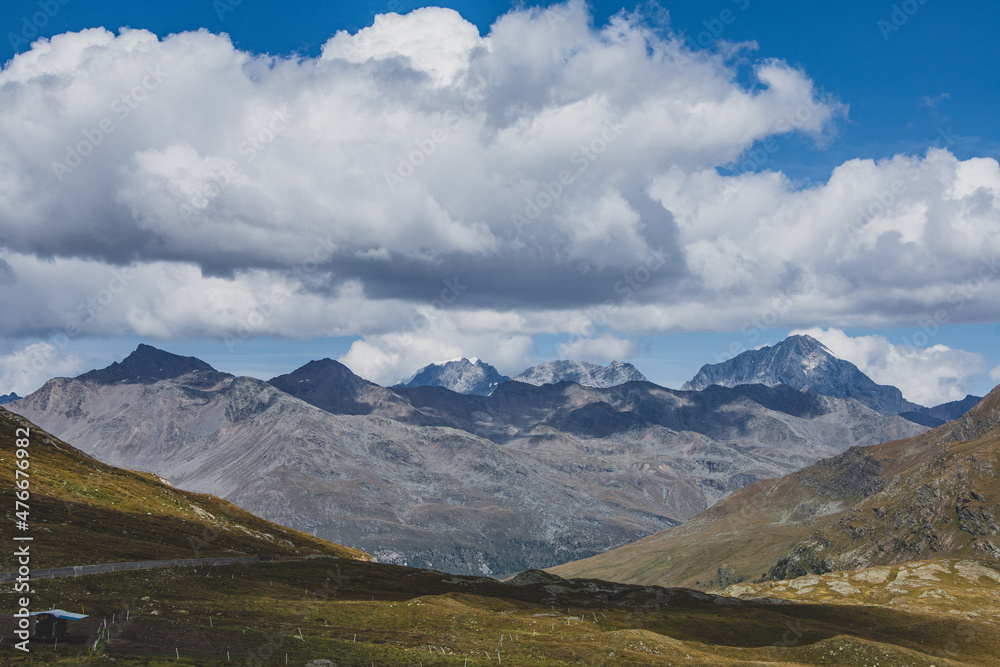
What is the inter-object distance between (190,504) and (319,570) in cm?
6871

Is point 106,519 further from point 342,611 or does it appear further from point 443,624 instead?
point 443,624

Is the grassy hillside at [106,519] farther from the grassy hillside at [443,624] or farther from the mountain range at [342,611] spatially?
the grassy hillside at [443,624]

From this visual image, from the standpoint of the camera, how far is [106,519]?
5344 inches

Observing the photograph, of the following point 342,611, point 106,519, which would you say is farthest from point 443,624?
point 106,519

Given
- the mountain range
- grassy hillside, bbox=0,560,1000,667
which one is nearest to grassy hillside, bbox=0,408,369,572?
the mountain range

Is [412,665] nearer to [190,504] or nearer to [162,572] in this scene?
[162,572]

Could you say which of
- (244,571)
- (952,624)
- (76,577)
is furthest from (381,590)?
(952,624)

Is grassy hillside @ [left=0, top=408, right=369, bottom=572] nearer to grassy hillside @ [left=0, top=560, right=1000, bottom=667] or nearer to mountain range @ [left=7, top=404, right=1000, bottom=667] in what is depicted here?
mountain range @ [left=7, top=404, right=1000, bottom=667]

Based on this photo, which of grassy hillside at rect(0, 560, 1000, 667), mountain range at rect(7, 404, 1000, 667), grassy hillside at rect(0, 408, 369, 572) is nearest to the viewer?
grassy hillside at rect(0, 560, 1000, 667)

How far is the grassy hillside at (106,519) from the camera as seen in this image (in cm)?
10912

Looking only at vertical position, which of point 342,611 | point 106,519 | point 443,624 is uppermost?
point 106,519

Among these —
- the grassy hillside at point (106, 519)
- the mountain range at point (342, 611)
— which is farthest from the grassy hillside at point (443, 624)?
the grassy hillside at point (106, 519)

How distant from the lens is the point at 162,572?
10006 cm

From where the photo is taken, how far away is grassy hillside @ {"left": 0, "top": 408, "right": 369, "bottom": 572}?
109125 mm
